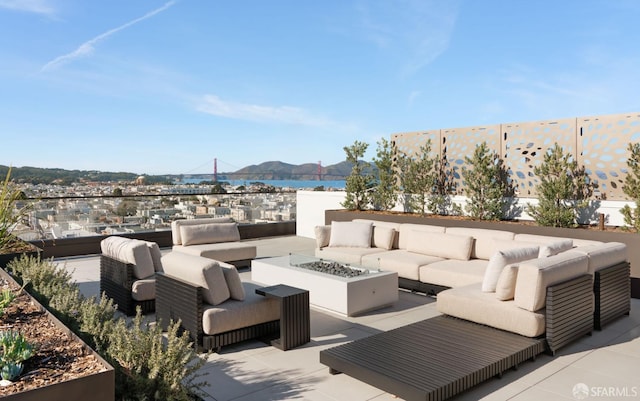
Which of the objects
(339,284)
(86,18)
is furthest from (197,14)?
(339,284)

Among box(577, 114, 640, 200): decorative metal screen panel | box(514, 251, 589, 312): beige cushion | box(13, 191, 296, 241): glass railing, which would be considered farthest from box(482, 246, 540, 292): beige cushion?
box(13, 191, 296, 241): glass railing

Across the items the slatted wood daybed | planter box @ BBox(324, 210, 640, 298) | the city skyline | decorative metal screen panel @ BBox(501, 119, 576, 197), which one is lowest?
the slatted wood daybed

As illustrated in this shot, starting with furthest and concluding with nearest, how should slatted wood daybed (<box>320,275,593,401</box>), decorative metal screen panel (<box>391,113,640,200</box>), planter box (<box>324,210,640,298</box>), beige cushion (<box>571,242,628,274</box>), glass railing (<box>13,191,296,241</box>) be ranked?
glass railing (<box>13,191,296,241</box>), decorative metal screen panel (<box>391,113,640,200</box>), planter box (<box>324,210,640,298</box>), beige cushion (<box>571,242,628,274</box>), slatted wood daybed (<box>320,275,593,401</box>)

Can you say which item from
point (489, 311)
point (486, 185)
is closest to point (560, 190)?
point (486, 185)

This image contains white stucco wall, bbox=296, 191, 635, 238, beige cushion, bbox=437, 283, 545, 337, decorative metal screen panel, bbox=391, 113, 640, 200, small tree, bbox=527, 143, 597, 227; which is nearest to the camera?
beige cushion, bbox=437, 283, 545, 337

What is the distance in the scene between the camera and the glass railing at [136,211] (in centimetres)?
893

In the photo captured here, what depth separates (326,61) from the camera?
12867mm

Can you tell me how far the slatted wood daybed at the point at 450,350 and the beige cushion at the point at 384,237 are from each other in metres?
2.89

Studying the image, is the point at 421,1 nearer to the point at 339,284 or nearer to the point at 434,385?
the point at 339,284

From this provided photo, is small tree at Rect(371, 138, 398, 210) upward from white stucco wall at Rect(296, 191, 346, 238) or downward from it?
upward

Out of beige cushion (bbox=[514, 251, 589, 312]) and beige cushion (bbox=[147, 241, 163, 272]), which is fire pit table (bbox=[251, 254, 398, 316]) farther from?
beige cushion (bbox=[514, 251, 589, 312])

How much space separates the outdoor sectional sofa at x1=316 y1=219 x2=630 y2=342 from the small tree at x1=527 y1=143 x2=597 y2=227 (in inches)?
42.8

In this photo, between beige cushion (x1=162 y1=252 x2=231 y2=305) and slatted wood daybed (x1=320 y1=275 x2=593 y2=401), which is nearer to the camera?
slatted wood daybed (x1=320 y1=275 x2=593 y2=401)

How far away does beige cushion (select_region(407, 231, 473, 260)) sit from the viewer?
6.10m
